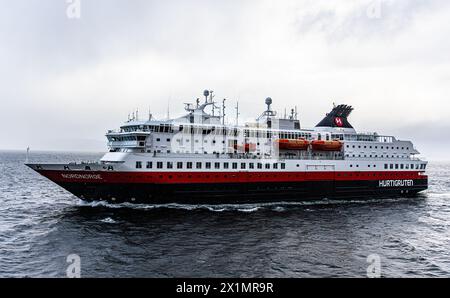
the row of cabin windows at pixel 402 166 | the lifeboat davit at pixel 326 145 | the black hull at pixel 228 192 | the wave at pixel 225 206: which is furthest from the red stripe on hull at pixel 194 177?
the row of cabin windows at pixel 402 166

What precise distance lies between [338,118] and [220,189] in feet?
69.3

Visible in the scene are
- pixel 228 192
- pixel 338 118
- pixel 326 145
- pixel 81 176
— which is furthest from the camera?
pixel 338 118

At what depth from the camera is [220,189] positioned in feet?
116

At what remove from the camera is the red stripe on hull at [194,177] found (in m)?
32.3

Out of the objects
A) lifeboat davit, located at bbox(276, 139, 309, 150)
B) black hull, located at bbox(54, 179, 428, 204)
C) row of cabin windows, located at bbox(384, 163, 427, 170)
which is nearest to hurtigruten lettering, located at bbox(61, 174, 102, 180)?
black hull, located at bbox(54, 179, 428, 204)

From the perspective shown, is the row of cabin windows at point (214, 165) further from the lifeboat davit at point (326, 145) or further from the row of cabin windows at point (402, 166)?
the row of cabin windows at point (402, 166)

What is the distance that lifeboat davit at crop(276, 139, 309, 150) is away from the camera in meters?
39.7

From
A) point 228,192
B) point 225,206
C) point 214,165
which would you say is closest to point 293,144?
point 228,192

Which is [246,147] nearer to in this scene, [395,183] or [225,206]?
[225,206]

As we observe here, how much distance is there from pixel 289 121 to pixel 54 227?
93.8ft

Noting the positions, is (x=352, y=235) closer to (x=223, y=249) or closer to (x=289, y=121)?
(x=223, y=249)

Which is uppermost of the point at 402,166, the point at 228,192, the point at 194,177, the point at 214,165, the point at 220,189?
the point at 402,166

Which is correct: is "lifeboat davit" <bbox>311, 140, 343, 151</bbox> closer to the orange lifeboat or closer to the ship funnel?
the ship funnel
